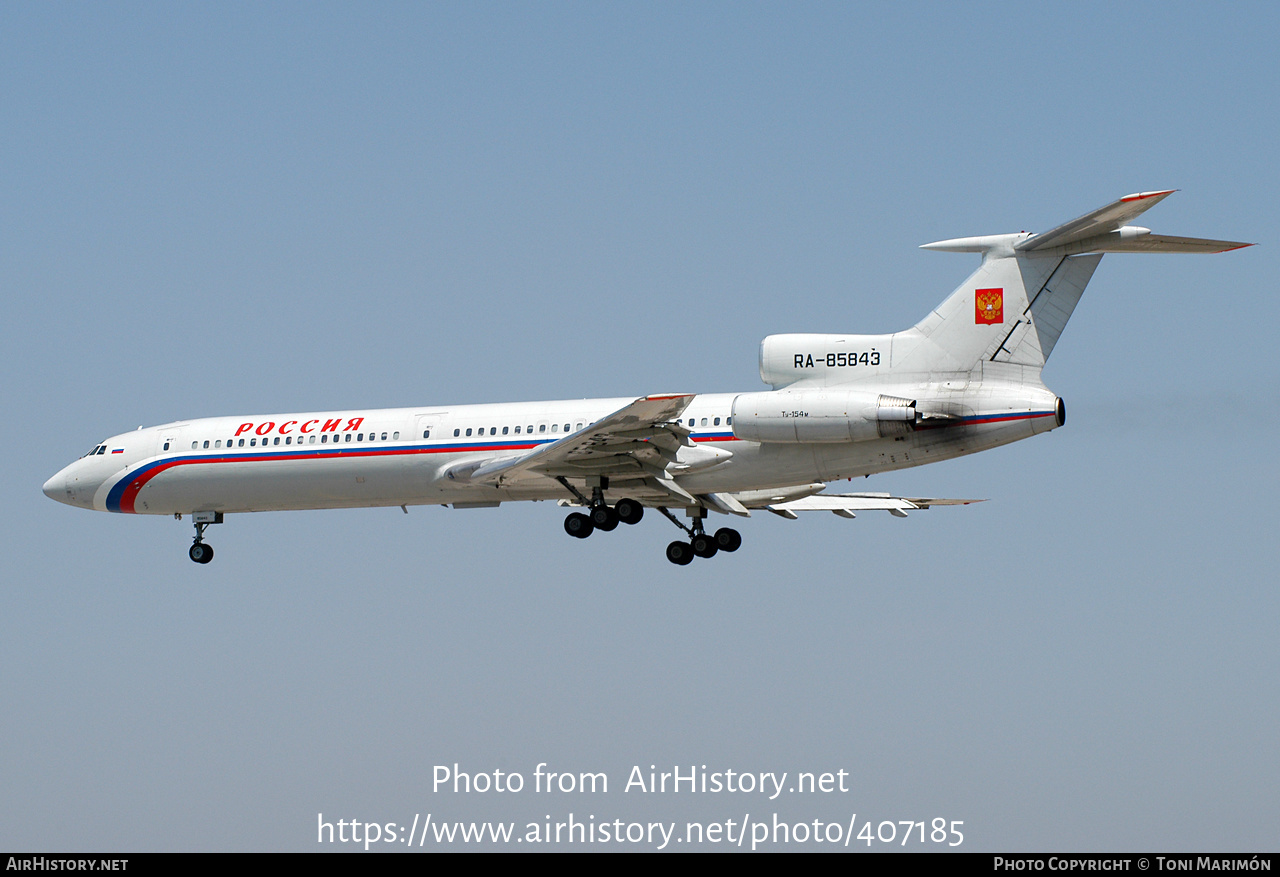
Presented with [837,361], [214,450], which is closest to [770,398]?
[837,361]

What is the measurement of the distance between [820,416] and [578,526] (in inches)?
254

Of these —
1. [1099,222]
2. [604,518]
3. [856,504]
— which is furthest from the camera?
[856,504]

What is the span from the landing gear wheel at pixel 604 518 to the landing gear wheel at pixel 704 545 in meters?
2.46

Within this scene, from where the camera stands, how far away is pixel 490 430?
36.3m

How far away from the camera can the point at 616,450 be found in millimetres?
34594

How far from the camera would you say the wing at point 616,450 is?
108 feet

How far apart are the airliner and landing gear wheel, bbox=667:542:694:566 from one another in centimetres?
5

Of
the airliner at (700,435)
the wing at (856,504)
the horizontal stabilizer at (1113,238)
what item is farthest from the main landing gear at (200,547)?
the horizontal stabilizer at (1113,238)

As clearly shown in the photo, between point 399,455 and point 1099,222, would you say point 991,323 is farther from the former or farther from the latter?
point 399,455

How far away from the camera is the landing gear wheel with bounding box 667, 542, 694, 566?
37.3 m

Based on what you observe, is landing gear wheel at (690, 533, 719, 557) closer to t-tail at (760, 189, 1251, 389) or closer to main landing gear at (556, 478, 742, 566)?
main landing gear at (556, 478, 742, 566)

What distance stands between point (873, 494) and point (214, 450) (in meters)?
16.1

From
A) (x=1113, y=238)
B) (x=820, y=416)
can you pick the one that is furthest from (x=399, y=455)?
(x=1113, y=238)
